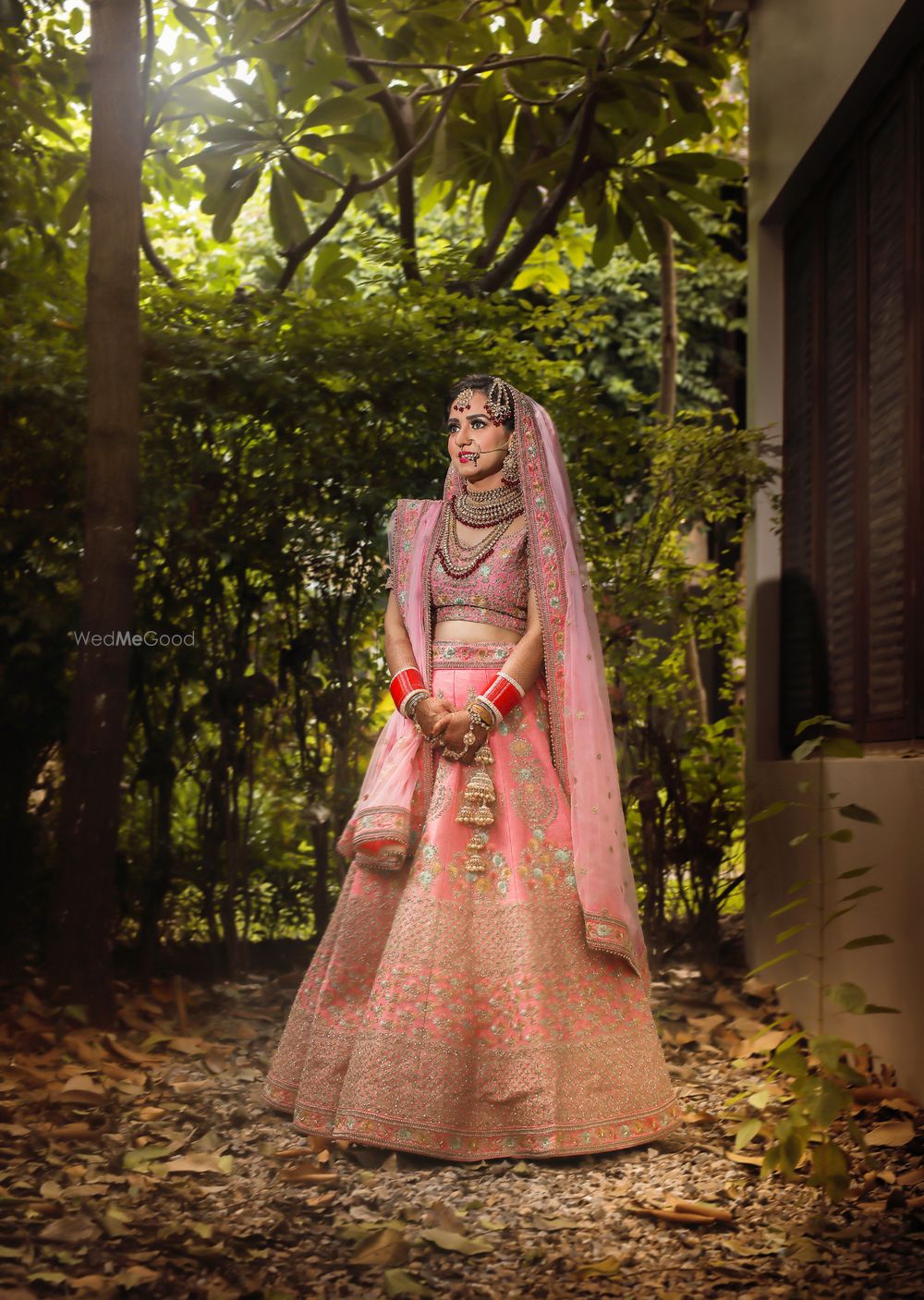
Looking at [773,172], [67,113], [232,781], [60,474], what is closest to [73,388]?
[60,474]

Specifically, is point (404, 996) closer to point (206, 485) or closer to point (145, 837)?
point (145, 837)

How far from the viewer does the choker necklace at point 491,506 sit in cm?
331

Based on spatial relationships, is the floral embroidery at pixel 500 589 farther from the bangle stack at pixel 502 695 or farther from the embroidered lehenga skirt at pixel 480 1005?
the bangle stack at pixel 502 695

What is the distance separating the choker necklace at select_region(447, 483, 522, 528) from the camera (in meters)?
3.31

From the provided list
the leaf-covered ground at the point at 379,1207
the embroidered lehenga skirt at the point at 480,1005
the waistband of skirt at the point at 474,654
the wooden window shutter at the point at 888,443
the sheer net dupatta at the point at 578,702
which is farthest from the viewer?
the wooden window shutter at the point at 888,443

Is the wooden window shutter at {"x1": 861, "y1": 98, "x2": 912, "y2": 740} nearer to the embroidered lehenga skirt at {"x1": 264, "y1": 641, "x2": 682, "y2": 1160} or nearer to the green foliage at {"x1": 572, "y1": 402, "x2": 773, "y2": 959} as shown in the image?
the green foliage at {"x1": 572, "y1": 402, "x2": 773, "y2": 959}

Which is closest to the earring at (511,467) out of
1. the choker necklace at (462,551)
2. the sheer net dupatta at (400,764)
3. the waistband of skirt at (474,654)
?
the choker necklace at (462,551)

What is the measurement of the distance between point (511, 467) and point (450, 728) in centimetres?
71

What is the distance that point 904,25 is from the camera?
3271 millimetres

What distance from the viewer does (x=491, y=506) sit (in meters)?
3.33

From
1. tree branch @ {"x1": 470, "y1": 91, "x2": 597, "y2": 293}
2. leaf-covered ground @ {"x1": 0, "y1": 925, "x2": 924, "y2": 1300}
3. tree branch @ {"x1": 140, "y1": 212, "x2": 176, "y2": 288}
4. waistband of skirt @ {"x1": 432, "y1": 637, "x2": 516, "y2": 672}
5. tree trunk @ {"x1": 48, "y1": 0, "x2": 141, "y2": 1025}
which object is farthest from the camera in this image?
tree branch @ {"x1": 470, "y1": 91, "x2": 597, "y2": 293}

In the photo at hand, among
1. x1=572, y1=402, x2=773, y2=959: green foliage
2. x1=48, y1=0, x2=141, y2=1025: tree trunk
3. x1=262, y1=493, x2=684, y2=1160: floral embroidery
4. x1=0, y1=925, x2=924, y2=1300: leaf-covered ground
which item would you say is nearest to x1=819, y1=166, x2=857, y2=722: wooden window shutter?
x1=572, y1=402, x2=773, y2=959: green foliage

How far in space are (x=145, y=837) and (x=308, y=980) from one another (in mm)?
1422

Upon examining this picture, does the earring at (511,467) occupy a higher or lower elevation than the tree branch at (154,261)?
lower
